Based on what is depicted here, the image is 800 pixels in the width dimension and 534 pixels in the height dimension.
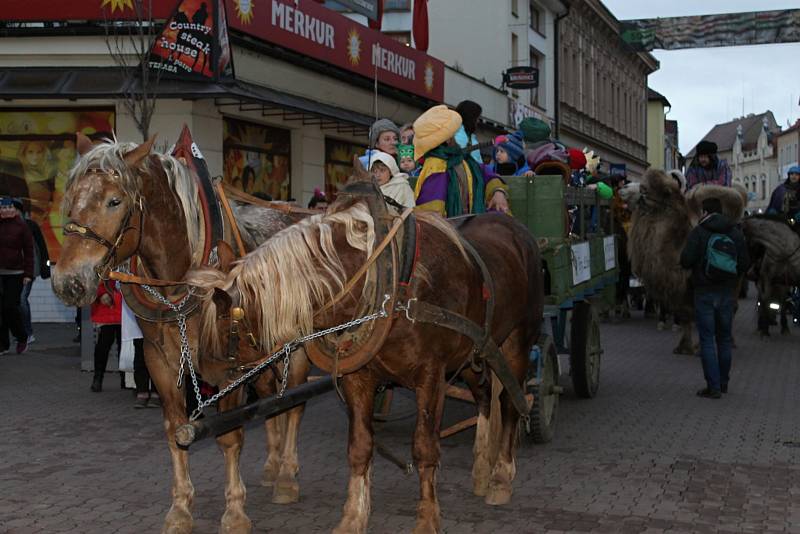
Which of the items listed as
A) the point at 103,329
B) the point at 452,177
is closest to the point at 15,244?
the point at 103,329

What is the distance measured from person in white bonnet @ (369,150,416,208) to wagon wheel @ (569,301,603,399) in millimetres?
3244

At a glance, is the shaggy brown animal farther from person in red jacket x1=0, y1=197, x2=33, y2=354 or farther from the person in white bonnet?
person in red jacket x1=0, y1=197, x2=33, y2=354

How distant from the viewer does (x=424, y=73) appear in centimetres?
2208

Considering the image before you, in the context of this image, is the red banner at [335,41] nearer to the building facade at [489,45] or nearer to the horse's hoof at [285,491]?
the building facade at [489,45]

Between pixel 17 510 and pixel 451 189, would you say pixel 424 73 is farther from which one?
pixel 17 510

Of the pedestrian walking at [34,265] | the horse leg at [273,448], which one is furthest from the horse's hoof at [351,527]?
the pedestrian walking at [34,265]

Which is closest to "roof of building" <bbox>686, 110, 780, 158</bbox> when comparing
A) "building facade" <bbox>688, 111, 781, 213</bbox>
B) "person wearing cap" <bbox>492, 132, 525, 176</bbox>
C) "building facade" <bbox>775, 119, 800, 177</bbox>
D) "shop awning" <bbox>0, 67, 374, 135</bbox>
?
"building facade" <bbox>688, 111, 781, 213</bbox>

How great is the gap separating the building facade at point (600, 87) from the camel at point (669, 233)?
77.4 ft

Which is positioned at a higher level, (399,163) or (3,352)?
(399,163)

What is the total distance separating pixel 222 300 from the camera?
166 inches

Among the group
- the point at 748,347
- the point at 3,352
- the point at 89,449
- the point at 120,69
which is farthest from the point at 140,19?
the point at 748,347

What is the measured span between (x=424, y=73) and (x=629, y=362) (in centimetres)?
1093

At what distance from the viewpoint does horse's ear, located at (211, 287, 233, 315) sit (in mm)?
4184

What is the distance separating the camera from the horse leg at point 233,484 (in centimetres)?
538
